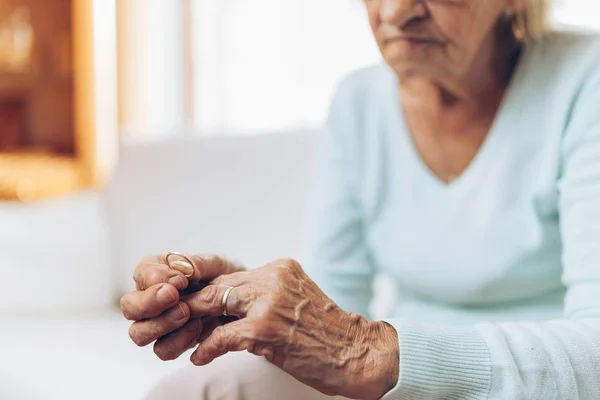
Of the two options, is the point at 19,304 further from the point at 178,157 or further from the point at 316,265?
the point at 316,265

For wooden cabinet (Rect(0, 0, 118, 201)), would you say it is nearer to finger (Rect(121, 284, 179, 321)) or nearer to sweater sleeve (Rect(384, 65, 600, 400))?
A: finger (Rect(121, 284, 179, 321))

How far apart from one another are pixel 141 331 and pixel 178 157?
0.99m

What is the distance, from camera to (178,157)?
1.70 meters

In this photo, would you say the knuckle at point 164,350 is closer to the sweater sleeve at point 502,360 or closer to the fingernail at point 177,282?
the fingernail at point 177,282

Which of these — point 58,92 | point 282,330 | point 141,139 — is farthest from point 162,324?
point 58,92

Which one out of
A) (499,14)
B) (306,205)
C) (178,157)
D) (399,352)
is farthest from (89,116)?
(399,352)

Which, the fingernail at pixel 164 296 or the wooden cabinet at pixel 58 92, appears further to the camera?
the wooden cabinet at pixel 58 92

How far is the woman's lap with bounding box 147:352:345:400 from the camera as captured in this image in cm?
75

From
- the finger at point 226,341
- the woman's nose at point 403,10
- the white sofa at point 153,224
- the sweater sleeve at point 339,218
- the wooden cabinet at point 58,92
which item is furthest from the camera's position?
the wooden cabinet at point 58,92

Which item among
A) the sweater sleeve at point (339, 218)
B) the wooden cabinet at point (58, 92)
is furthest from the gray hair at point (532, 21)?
the wooden cabinet at point (58, 92)

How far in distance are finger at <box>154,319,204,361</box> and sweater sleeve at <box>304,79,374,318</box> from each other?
1.64ft

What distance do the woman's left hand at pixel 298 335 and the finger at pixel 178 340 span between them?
18 mm

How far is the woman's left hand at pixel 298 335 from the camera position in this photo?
697mm

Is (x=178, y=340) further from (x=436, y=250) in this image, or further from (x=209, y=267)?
(x=436, y=250)
